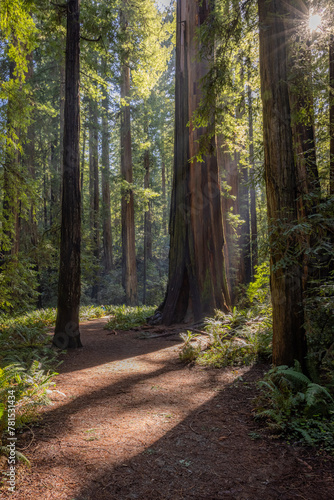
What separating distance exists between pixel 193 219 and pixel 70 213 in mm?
3638

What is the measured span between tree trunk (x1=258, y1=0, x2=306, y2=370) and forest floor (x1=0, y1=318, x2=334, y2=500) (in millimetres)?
925

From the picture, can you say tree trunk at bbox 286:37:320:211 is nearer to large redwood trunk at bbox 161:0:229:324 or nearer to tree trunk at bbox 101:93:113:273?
large redwood trunk at bbox 161:0:229:324

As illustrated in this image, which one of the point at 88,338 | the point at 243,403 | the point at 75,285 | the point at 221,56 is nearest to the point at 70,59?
the point at 221,56

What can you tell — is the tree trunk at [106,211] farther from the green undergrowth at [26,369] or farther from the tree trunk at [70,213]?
the tree trunk at [70,213]

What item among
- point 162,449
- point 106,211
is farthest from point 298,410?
point 106,211

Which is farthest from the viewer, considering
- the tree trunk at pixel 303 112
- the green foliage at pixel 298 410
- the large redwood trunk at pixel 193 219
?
the large redwood trunk at pixel 193 219

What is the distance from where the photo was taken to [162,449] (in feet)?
8.80

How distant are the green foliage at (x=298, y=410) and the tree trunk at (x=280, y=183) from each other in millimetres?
412

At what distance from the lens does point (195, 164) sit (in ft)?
29.3

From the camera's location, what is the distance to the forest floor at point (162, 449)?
2164 mm

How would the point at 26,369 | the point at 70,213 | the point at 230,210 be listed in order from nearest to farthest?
the point at 26,369 < the point at 70,213 < the point at 230,210

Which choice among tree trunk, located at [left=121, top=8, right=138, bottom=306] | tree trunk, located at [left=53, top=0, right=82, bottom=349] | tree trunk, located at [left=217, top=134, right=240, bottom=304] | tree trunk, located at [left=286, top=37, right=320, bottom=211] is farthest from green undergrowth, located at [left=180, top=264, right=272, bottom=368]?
tree trunk, located at [left=121, top=8, right=138, bottom=306]


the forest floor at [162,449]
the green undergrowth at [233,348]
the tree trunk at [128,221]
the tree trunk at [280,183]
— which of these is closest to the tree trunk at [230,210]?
the tree trunk at [128,221]

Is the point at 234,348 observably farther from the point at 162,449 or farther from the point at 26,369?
the point at 26,369
